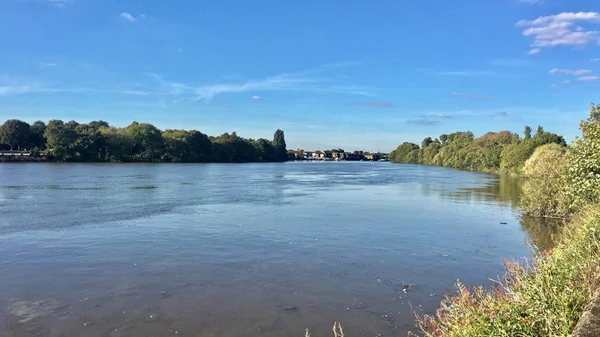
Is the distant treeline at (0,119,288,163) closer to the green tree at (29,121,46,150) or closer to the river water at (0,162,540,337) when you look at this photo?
the green tree at (29,121,46,150)

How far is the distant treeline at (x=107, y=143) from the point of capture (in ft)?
386

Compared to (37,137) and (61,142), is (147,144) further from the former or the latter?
(37,137)

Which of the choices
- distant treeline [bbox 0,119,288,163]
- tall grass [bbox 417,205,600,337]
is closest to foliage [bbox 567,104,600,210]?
tall grass [bbox 417,205,600,337]

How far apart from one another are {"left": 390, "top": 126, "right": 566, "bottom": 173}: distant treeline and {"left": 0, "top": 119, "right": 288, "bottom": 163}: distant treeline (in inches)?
3280

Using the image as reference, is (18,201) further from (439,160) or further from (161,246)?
(439,160)

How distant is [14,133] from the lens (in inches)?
4781

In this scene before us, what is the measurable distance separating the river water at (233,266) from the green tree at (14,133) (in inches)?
4360

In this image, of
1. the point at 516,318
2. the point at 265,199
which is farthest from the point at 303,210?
the point at 516,318

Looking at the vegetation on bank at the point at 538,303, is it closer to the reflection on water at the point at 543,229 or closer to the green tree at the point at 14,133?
the reflection on water at the point at 543,229

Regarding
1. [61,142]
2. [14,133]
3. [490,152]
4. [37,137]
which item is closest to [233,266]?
[490,152]

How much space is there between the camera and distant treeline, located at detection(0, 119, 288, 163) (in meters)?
118

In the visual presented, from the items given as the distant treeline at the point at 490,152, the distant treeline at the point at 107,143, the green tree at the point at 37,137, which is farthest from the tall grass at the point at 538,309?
the green tree at the point at 37,137

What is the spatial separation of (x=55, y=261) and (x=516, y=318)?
602 inches

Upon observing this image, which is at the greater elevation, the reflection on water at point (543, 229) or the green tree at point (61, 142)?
the green tree at point (61, 142)
